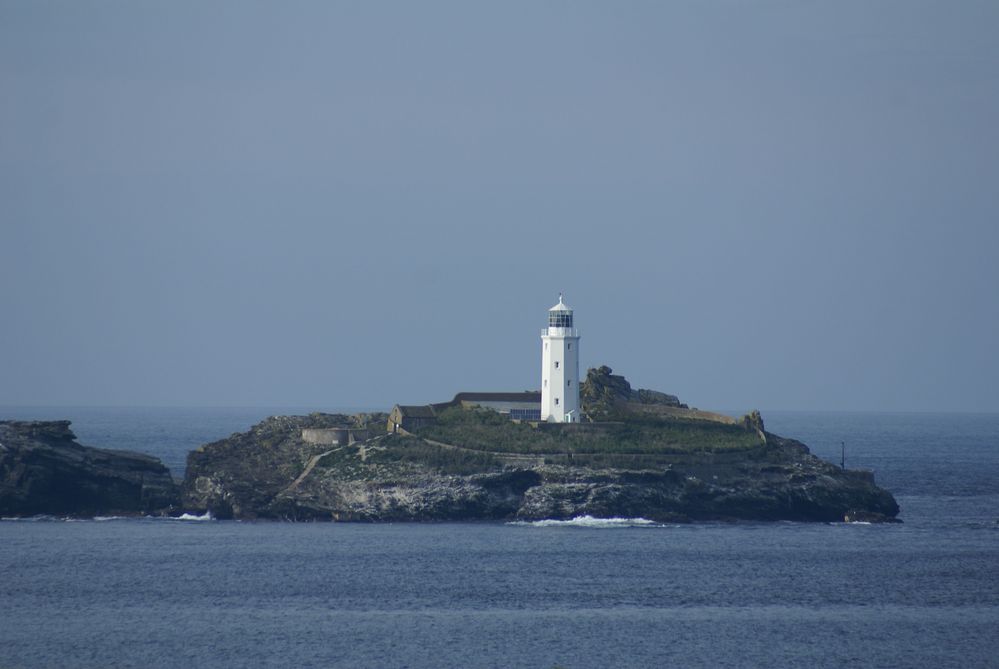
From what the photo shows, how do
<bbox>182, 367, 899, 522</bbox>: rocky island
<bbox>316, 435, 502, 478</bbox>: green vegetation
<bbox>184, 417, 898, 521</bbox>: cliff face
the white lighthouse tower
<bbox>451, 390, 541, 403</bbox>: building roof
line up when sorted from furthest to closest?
<bbox>451, 390, 541, 403</bbox>: building roof < the white lighthouse tower < <bbox>316, 435, 502, 478</bbox>: green vegetation < <bbox>182, 367, 899, 522</bbox>: rocky island < <bbox>184, 417, 898, 521</bbox>: cliff face

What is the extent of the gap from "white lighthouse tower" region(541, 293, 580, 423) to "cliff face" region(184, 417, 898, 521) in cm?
816

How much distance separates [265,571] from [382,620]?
1249cm

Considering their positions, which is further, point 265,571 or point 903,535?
point 903,535

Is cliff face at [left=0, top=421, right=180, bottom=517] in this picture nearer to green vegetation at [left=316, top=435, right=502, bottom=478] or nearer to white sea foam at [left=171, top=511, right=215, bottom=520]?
white sea foam at [left=171, top=511, right=215, bottom=520]

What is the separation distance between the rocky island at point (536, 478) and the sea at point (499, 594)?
75.7 inches

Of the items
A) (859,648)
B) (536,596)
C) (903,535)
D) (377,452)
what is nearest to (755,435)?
(903,535)

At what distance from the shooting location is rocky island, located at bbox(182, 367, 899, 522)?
87750 mm

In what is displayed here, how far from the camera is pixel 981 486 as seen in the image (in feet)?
379

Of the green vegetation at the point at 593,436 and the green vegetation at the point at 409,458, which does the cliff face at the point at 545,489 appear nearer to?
the green vegetation at the point at 409,458

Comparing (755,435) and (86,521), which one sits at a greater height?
(755,435)

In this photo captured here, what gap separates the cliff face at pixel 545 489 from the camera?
87562 mm

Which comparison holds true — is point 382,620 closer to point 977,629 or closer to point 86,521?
point 977,629

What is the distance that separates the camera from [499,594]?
65062mm

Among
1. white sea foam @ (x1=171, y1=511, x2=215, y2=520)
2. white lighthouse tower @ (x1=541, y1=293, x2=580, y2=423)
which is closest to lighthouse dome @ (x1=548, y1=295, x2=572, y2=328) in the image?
white lighthouse tower @ (x1=541, y1=293, x2=580, y2=423)
